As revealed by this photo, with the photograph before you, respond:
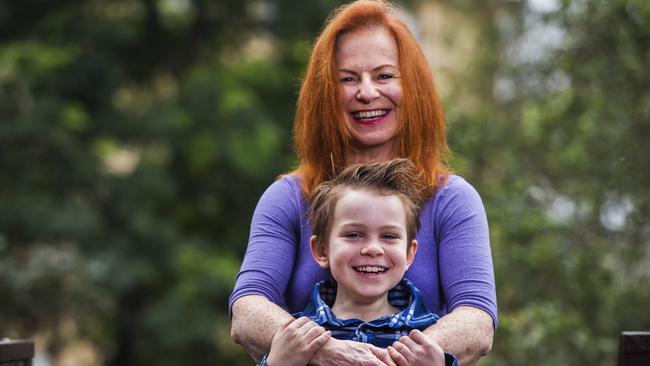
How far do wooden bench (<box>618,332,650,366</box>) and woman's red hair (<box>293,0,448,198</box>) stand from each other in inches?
30.9

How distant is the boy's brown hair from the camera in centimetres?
321

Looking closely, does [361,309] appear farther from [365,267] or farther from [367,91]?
[367,91]

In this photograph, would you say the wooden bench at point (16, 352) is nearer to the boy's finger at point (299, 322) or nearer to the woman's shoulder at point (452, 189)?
the boy's finger at point (299, 322)

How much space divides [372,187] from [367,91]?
1.49 feet


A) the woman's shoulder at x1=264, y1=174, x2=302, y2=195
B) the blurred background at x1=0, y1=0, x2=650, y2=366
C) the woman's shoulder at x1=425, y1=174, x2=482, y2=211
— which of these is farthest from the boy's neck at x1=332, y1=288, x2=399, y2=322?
the blurred background at x1=0, y1=0, x2=650, y2=366

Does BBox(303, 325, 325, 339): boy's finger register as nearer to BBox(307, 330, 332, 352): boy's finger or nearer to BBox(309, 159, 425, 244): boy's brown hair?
BBox(307, 330, 332, 352): boy's finger

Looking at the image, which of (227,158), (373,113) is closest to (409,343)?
(373,113)

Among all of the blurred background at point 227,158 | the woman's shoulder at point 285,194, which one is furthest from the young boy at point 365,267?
the blurred background at point 227,158

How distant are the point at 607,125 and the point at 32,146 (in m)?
6.24

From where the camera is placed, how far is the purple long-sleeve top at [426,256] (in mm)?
3273

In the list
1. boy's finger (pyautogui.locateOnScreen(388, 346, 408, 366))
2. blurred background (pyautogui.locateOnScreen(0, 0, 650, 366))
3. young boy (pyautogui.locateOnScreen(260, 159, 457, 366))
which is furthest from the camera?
blurred background (pyautogui.locateOnScreen(0, 0, 650, 366))

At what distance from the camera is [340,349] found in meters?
2.99

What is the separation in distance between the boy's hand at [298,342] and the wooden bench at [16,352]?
106cm

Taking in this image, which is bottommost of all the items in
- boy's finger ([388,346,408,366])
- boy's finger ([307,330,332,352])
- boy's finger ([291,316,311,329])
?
boy's finger ([388,346,408,366])
